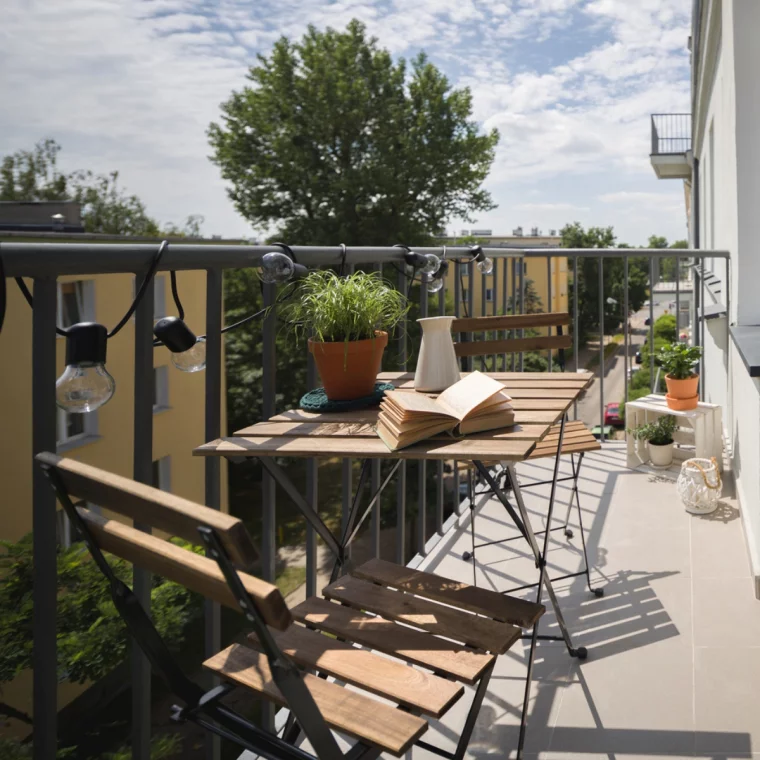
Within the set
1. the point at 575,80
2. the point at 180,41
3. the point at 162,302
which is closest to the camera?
the point at 162,302

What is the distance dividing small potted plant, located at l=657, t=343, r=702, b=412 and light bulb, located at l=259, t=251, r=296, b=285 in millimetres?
2944

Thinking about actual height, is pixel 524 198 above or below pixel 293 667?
above

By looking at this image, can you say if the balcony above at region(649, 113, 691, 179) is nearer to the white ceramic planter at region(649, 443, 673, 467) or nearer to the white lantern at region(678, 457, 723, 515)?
the white ceramic planter at region(649, 443, 673, 467)

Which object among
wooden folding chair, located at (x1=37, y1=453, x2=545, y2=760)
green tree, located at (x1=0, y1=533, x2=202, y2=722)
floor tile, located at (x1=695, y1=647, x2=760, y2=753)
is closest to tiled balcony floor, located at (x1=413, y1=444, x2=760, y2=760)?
floor tile, located at (x1=695, y1=647, x2=760, y2=753)

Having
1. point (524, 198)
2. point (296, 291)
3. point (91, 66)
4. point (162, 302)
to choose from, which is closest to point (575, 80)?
point (524, 198)

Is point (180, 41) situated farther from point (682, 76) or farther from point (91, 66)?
point (682, 76)

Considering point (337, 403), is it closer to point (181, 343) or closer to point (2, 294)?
point (181, 343)

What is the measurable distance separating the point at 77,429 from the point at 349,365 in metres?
13.7

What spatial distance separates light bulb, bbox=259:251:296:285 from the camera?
172cm

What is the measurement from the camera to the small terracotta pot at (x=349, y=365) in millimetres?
1816

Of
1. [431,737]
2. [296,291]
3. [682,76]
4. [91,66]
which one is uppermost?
[91,66]

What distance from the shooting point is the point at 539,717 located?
1.95 metres

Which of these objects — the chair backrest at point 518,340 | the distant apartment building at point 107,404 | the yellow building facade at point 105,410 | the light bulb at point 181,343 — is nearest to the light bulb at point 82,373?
the light bulb at point 181,343

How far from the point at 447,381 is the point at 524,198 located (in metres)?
44.6
